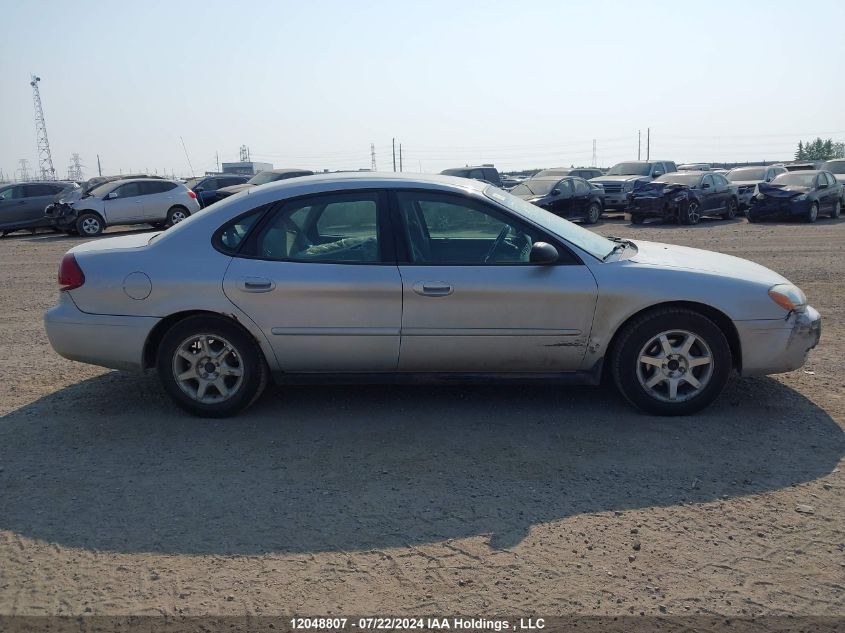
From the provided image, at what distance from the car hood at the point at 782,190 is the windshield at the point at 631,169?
666 cm

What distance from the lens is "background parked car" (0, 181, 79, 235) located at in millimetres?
22672

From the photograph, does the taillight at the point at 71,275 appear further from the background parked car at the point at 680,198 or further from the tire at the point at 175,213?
the background parked car at the point at 680,198

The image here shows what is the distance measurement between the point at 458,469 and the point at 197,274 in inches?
84.5

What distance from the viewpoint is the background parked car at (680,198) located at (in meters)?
21.8

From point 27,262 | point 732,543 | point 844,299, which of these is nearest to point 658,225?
point 844,299

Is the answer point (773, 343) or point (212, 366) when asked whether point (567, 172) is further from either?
point (212, 366)

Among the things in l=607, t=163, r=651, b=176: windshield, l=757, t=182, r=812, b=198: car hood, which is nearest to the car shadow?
l=757, t=182, r=812, b=198: car hood

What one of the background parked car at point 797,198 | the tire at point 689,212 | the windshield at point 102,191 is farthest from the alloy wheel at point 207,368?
the background parked car at point 797,198

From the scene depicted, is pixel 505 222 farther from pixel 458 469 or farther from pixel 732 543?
pixel 732 543

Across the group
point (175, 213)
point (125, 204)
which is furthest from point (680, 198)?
point (125, 204)

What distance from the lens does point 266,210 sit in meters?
5.37

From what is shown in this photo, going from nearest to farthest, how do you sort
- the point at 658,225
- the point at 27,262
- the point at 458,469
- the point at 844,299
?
the point at 458,469 < the point at 844,299 < the point at 27,262 < the point at 658,225

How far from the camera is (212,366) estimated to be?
5.30 meters

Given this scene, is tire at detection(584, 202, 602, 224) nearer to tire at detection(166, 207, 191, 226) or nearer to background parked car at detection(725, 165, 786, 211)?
background parked car at detection(725, 165, 786, 211)
